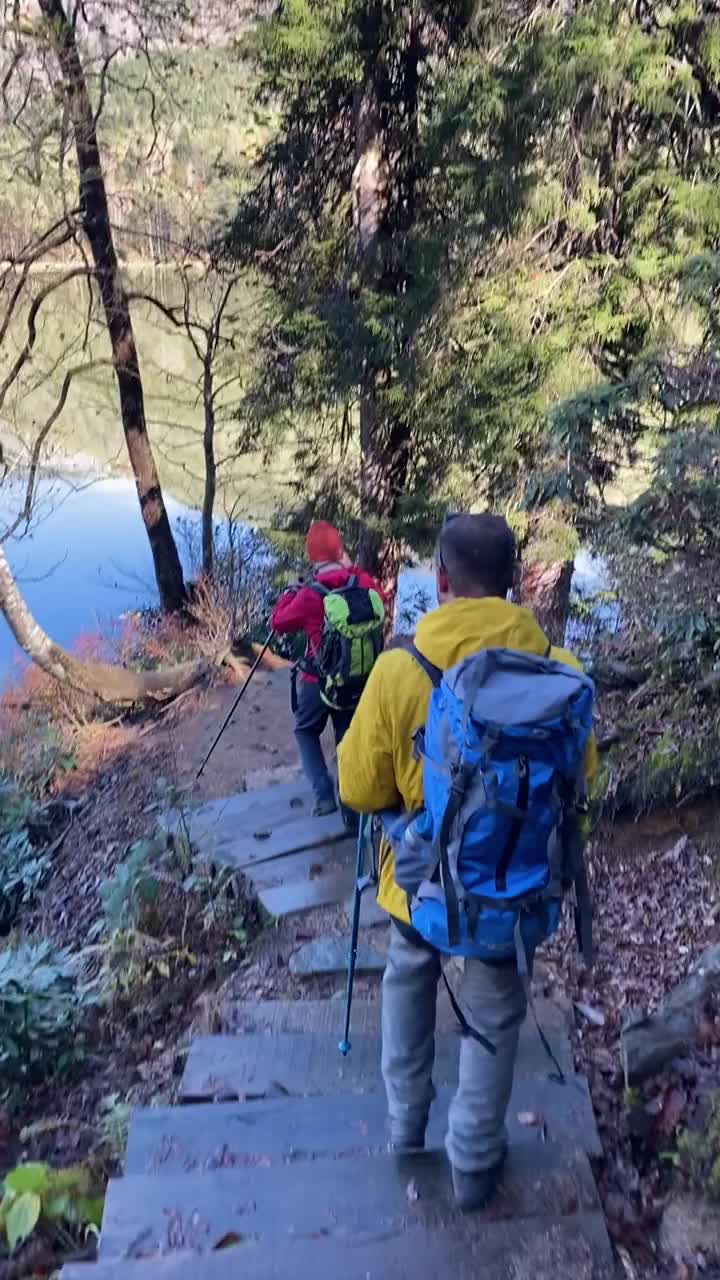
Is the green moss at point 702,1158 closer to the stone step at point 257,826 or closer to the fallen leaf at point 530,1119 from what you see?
the fallen leaf at point 530,1119

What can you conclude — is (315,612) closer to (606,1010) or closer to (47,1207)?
(606,1010)

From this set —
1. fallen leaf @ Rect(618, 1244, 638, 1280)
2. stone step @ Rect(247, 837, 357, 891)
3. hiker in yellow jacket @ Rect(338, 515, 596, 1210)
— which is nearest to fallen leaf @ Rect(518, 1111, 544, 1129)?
hiker in yellow jacket @ Rect(338, 515, 596, 1210)

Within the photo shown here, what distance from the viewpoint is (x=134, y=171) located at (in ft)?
40.1

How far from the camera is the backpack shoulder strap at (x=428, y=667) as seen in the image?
251cm

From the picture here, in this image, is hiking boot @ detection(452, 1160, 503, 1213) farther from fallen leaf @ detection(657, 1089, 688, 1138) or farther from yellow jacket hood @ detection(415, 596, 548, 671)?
yellow jacket hood @ detection(415, 596, 548, 671)

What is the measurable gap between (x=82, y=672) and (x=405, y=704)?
776 cm

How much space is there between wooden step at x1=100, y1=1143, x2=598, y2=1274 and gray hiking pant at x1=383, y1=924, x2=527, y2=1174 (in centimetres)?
14

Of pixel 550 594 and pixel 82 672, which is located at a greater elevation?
pixel 82 672

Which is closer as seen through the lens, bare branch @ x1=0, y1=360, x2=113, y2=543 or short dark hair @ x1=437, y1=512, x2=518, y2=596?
short dark hair @ x1=437, y1=512, x2=518, y2=596

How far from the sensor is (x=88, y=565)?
1661cm

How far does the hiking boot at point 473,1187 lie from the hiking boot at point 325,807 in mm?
3337

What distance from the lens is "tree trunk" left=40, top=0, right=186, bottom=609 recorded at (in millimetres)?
10609

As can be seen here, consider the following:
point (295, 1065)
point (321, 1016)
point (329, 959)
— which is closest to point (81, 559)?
point (329, 959)

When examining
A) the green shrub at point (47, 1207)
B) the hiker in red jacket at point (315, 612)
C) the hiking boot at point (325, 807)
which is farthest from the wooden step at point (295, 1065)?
the hiking boot at point (325, 807)
